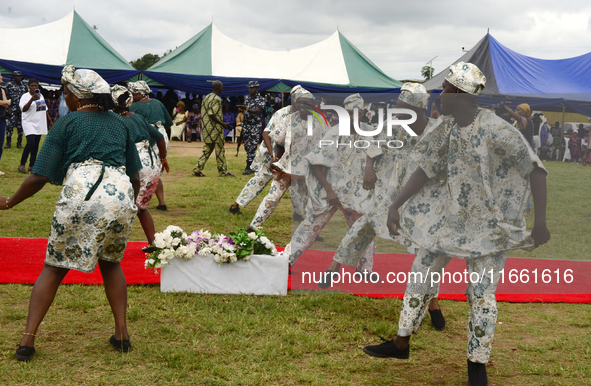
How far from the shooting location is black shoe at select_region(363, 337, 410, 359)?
10.9 feet

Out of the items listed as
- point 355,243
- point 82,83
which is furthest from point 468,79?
point 82,83

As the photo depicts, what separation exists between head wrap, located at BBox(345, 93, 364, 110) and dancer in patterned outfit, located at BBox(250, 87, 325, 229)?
13.0 inches

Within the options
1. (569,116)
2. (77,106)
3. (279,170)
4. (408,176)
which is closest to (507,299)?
(569,116)

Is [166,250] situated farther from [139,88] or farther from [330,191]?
[139,88]

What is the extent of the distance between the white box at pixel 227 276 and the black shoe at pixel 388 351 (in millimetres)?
1437

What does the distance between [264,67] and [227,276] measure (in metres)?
16.8

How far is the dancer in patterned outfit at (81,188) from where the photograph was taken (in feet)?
10.3

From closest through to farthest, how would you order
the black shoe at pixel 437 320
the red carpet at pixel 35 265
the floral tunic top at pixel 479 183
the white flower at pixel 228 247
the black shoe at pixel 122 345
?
the floral tunic top at pixel 479 183 → the black shoe at pixel 122 345 → the black shoe at pixel 437 320 → the white flower at pixel 228 247 → the red carpet at pixel 35 265

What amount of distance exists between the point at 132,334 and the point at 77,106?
5.25 ft

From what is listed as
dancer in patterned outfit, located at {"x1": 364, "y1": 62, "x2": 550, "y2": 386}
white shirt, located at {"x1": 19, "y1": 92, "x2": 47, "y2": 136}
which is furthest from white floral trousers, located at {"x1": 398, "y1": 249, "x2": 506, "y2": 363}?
white shirt, located at {"x1": 19, "y1": 92, "x2": 47, "y2": 136}

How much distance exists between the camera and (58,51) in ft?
62.6

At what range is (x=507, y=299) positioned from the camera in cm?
483

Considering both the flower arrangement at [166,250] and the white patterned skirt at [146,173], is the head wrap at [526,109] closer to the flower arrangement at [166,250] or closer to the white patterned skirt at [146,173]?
the flower arrangement at [166,250]

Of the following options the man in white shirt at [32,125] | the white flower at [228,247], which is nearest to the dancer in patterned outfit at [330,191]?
the white flower at [228,247]
